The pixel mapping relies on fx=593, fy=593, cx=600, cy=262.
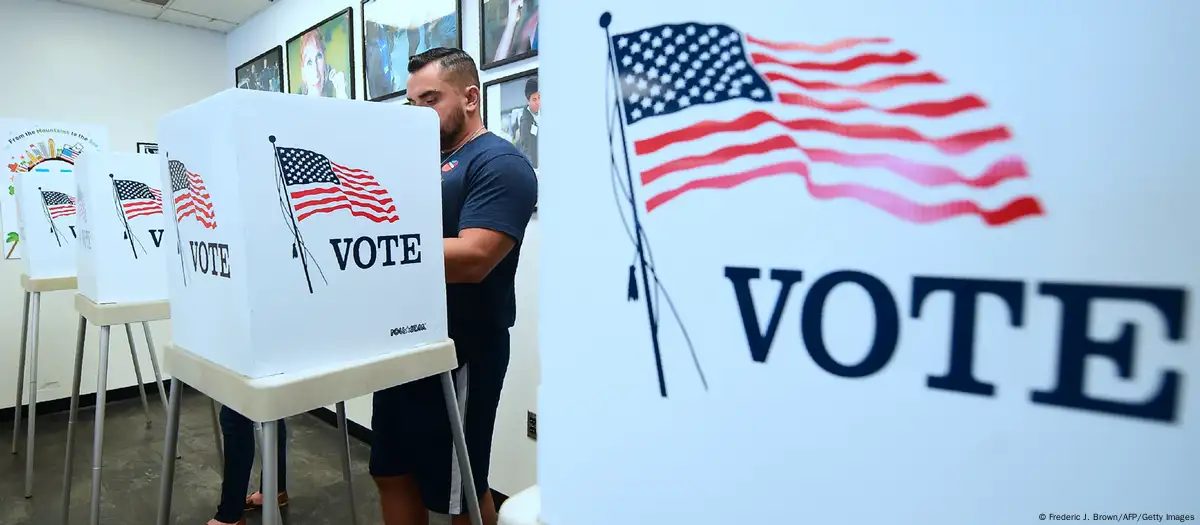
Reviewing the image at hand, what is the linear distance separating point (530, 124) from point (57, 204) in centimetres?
172

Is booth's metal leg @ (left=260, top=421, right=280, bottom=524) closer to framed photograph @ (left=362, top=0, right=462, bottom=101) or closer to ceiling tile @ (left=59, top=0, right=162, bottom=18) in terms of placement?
framed photograph @ (left=362, top=0, right=462, bottom=101)

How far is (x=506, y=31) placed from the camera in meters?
1.79

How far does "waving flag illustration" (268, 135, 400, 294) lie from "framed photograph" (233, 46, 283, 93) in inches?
95.6

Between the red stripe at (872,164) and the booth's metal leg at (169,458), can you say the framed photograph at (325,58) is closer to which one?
the booth's metal leg at (169,458)

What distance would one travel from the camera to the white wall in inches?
110

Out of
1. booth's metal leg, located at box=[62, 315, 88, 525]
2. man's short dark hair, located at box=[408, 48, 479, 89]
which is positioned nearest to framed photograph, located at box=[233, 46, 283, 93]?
booth's metal leg, located at box=[62, 315, 88, 525]

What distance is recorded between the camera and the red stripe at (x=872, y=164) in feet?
0.76

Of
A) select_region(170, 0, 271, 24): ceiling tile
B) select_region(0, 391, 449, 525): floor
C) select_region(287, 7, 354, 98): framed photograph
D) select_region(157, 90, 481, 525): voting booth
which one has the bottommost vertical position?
select_region(0, 391, 449, 525): floor

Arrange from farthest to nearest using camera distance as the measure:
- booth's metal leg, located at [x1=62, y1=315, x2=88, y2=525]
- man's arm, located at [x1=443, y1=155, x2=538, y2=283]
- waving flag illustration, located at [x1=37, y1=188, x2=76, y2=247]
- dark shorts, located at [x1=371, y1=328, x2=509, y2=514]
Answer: waving flag illustration, located at [x1=37, y1=188, x2=76, y2=247] → booth's metal leg, located at [x1=62, y1=315, x2=88, y2=525] → dark shorts, located at [x1=371, y1=328, x2=509, y2=514] → man's arm, located at [x1=443, y1=155, x2=538, y2=283]

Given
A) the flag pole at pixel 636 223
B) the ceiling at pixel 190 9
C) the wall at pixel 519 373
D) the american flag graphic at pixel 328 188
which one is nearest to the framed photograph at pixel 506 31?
the wall at pixel 519 373

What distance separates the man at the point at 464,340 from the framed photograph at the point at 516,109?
421 millimetres

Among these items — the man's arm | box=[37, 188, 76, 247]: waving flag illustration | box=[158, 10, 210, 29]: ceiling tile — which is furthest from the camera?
box=[158, 10, 210, 29]: ceiling tile

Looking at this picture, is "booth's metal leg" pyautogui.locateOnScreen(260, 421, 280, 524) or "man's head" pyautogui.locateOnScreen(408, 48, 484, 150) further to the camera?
"man's head" pyautogui.locateOnScreen(408, 48, 484, 150)

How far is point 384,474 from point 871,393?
125cm
